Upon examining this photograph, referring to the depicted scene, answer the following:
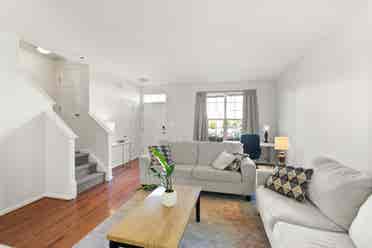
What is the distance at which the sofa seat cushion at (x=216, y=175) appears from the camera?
2852 mm

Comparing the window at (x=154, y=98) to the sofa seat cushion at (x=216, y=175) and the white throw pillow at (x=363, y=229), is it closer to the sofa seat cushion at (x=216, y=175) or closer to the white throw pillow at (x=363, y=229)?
the sofa seat cushion at (x=216, y=175)

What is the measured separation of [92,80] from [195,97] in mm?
3078

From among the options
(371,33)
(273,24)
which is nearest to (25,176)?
(273,24)

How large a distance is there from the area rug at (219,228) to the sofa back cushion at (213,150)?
0.84 m

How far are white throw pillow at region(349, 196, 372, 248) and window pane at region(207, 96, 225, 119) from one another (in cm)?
465

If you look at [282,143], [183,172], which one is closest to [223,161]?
[183,172]

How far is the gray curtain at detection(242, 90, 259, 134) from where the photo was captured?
5.40 metres

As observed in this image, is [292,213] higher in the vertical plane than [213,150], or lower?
lower

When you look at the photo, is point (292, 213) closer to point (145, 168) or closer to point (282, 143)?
point (282, 143)

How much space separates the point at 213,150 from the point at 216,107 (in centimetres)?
267

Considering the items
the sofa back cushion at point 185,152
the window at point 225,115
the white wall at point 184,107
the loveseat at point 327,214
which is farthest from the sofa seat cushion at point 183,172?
the white wall at point 184,107

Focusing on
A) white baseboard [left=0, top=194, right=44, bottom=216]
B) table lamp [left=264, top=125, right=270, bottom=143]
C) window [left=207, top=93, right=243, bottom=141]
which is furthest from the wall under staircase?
table lamp [left=264, top=125, right=270, bottom=143]

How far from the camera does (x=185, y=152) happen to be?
11.8ft

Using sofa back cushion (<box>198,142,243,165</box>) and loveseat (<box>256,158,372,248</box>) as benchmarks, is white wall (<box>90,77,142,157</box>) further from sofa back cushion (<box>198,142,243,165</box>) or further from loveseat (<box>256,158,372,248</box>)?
loveseat (<box>256,158,372,248</box>)
